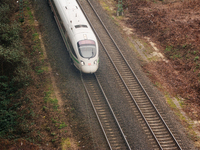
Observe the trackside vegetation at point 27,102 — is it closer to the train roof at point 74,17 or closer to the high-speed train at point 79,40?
the high-speed train at point 79,40

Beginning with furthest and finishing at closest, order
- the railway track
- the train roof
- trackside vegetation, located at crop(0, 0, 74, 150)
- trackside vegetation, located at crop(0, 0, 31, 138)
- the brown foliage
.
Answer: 1. the train roof
2. the brown foliage
3. the railway track
4. trackside vegetation, located at crop(0, 0, 31, 138)
5. trackside vegetation, located at crop(0, 0, 74, 150)

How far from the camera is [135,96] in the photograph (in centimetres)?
1686

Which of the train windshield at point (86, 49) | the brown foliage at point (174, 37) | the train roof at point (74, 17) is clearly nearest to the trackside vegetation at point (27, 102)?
the train windshield at point (86, 49)

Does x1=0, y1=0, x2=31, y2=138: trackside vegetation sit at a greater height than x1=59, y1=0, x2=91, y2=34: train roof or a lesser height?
lesser

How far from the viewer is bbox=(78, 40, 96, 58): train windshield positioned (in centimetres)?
1711

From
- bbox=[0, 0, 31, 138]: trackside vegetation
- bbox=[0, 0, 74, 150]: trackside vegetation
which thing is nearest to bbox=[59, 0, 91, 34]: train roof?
bbox=[0, 0, 74, 150]: trackside vegetation

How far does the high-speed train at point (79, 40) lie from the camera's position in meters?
17.1

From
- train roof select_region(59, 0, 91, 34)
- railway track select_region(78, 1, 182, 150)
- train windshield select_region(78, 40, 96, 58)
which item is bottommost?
railway track select_region(78, 1, 182, 150)

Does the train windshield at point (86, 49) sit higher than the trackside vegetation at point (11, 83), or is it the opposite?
the train windshield at point (86, 49)

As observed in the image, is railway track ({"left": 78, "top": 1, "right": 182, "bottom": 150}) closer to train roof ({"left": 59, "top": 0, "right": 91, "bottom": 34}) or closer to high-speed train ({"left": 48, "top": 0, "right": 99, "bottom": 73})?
high-speed train ({"left": 48, "top": 0, "right": 99, "bottom": 73})

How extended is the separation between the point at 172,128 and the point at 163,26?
528 inches

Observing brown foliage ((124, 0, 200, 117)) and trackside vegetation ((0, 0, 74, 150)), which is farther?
brown foliage ((124, 0, 200, 117))

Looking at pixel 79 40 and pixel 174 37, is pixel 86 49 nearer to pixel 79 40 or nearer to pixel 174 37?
pixel 79 40

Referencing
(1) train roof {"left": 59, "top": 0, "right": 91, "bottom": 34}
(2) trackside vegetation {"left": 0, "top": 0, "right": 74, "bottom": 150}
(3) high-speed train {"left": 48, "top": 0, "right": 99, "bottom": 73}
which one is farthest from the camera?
(1) train roof {"left": 59, "top": 0, "right": 91, "bottom": 34}
